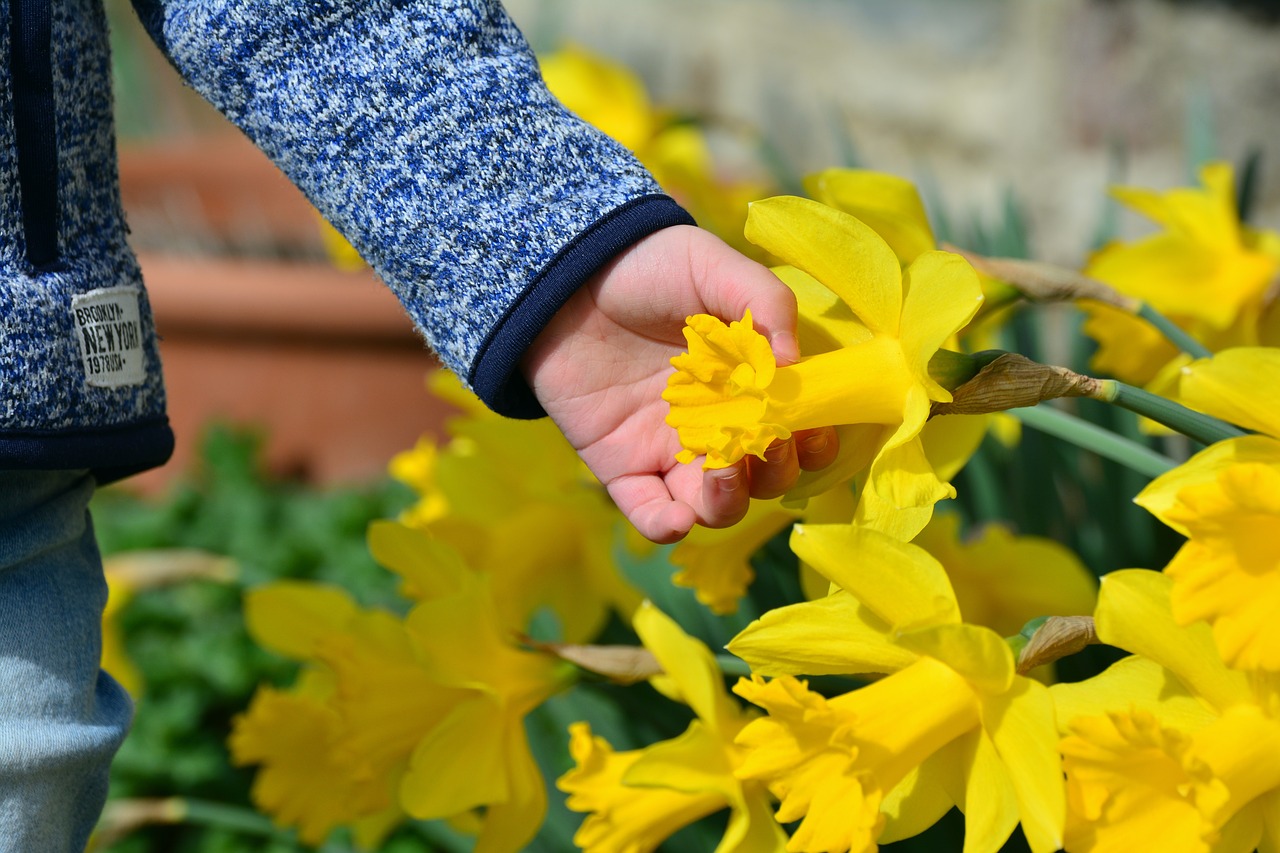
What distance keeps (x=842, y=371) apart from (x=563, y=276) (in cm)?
17

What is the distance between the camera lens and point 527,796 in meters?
0.85

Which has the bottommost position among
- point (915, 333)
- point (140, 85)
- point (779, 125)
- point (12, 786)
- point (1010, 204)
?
point (140, 85)

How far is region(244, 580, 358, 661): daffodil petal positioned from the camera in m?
0.96

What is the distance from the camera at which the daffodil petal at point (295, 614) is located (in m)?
0.96

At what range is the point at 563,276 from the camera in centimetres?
70

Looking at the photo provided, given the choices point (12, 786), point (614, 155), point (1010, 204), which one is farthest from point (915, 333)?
point (1010, 204)

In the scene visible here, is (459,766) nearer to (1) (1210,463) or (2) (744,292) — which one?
(2) (744,292)

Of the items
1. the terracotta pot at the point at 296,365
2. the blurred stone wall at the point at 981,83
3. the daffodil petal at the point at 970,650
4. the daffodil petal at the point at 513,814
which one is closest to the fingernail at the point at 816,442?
the daffodil petal at the point at 970,650

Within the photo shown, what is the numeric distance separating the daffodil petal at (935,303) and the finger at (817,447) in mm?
68

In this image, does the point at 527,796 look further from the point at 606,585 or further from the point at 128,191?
the point at 128,191

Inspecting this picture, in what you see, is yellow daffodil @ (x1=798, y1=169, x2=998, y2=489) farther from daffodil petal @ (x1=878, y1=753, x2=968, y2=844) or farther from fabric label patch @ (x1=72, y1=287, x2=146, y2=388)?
fabric label patch @ (x1=72, y1=287, x2=146, y2=388)

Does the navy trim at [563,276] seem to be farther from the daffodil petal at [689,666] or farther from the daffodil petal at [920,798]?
Result: the daffodil petal at [920,798]

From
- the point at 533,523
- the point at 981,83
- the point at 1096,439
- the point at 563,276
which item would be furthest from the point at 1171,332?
the point at 981,83

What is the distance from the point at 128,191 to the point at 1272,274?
274 centimetres
